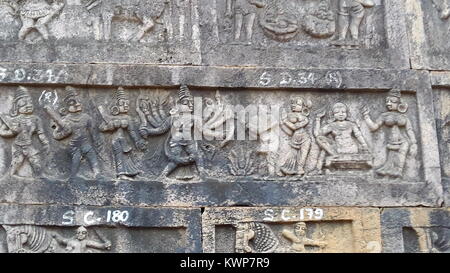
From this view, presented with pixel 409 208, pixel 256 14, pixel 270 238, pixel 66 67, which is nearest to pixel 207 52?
pixel 256 14

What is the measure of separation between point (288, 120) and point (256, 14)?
1102 mm

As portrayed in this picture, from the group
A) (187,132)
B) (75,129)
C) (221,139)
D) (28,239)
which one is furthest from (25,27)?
(221,139)

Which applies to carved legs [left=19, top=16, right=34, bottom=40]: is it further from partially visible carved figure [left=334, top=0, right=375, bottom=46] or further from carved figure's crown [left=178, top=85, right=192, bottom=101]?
partially visible carved figure [left=334, top=0, right=375, bottom=46]

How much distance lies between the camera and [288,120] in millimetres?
7930

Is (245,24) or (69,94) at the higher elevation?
(245,24)

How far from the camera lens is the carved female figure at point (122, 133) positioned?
7.68 meters

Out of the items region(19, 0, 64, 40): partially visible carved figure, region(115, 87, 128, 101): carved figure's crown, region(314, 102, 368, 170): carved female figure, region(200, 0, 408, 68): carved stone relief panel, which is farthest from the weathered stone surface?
region(19, 0, 64, 40): partially visible carved figure

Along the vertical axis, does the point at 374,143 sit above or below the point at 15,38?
below

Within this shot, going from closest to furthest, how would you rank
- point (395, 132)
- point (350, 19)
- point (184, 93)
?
point (184, 93), point (395, 132), point (350, 19)

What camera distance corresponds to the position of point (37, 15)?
798 cm

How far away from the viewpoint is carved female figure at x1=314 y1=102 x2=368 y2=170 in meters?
7.88

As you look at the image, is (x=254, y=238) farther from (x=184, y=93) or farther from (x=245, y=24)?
(x=245, y=24)

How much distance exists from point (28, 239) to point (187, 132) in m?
1.67

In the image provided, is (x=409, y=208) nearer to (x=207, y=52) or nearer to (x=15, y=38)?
(x=207, y=52)
